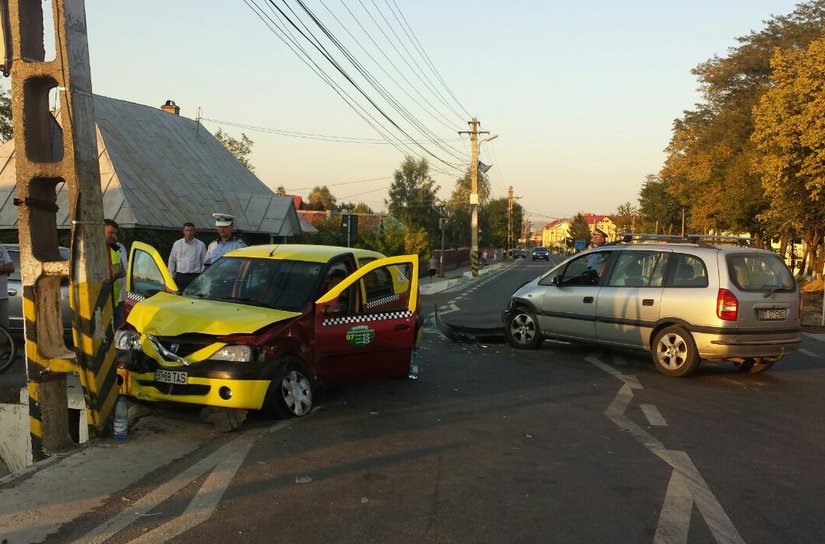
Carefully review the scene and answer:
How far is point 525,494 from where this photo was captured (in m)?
4.60

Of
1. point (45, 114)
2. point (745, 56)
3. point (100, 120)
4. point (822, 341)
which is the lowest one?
point (822, 341)

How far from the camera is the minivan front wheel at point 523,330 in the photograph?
35.7 ft

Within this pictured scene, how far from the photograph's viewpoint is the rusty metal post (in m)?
5.36

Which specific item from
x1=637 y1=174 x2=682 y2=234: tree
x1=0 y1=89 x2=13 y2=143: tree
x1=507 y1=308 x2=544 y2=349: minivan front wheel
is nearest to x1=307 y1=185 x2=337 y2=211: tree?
x1=637 y1=174 x2=682 y2=234: tree

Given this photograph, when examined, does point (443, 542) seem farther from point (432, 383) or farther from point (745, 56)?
point (745, 56)

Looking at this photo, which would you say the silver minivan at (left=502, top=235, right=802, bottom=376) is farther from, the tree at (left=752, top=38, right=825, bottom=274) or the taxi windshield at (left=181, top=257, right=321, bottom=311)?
the tree at (left=752, top=38, right=825, bottom=274)

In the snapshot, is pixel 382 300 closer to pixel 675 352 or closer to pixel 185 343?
pixel 185 343

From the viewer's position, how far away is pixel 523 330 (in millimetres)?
11031

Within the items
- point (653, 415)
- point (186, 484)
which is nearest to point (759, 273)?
point (653, 415)

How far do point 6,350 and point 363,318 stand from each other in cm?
495

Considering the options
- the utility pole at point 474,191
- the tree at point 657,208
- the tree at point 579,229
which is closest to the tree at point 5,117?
the utility pole at point 474,191

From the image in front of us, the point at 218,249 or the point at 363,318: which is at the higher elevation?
the point at 218,249

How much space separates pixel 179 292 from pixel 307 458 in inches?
116

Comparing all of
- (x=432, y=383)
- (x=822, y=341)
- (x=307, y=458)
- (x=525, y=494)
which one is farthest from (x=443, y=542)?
(x=822, y=341)
